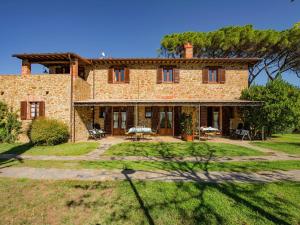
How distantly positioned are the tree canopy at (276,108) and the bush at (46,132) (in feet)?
42.7

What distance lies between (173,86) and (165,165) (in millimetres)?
9440

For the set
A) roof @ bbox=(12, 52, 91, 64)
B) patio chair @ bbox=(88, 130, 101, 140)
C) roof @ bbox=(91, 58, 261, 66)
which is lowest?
patio chair @ bbox=(88, 130, 101, 140)

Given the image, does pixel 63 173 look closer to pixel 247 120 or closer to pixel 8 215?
pixel 8 215

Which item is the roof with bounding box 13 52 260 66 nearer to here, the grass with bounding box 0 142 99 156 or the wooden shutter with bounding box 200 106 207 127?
the wooden shutter with bounding box 200 106 207 127

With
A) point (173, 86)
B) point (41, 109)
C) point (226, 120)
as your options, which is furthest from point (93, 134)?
point (226, 120)

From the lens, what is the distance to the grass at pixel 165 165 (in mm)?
6730

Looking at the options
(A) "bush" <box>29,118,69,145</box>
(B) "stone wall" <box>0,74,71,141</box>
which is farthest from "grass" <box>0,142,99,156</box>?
(B) "stone wall" <box>0,74,71,141</box>

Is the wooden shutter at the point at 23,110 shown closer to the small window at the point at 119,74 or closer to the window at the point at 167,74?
the small window at the point at 119,74

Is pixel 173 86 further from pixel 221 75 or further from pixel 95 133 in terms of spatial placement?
pixel 95 133

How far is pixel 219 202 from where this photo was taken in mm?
4156

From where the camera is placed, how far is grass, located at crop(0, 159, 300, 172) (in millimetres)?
6730

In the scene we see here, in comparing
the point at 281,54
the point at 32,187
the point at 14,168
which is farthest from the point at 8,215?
the point at 281,54

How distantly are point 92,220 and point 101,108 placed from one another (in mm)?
12732

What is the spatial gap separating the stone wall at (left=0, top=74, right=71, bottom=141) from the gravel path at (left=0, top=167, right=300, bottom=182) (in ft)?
22.3
